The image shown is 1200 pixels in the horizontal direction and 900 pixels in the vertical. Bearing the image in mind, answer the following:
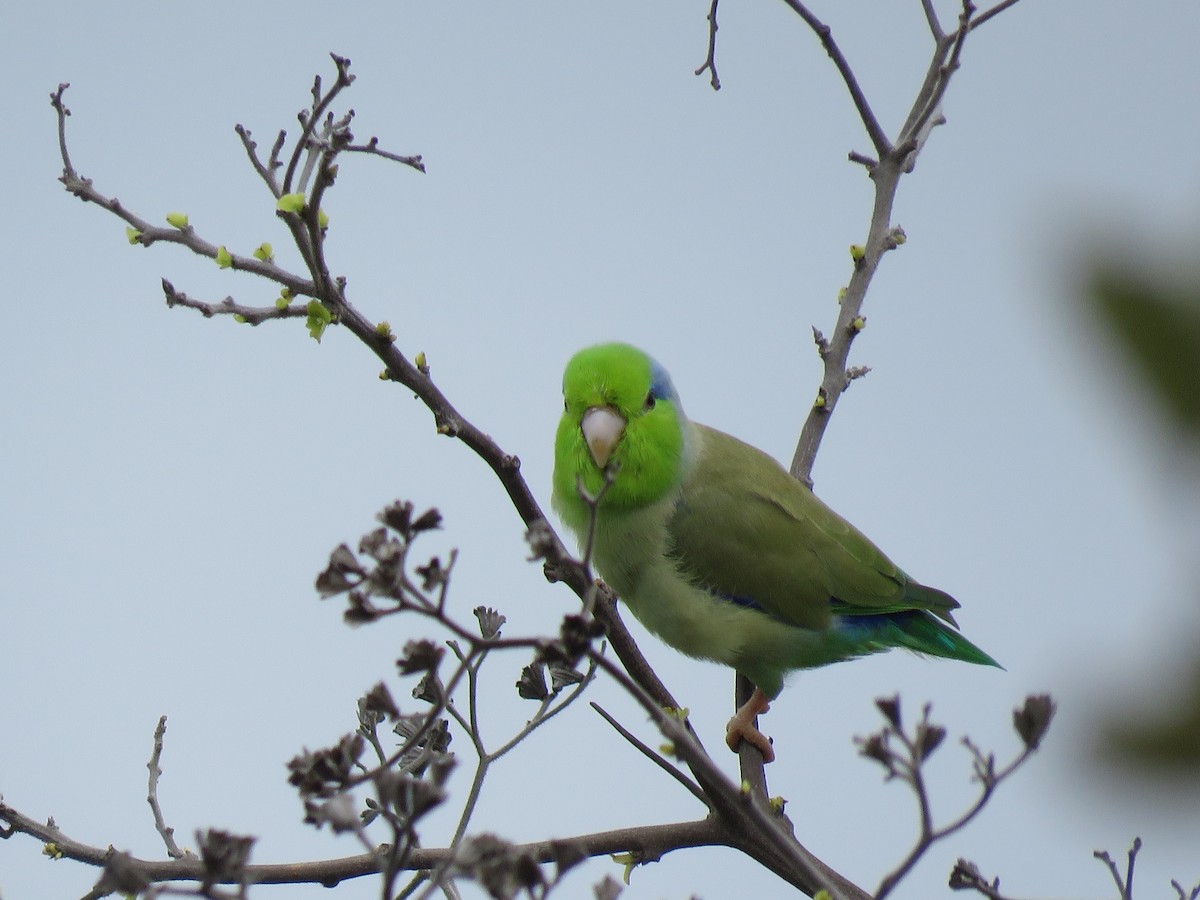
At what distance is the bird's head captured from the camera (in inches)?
157

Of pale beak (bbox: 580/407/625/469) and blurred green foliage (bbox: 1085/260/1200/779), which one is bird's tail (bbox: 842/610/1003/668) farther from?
blurred green foliage (bbox: 1085/260/1200/779)

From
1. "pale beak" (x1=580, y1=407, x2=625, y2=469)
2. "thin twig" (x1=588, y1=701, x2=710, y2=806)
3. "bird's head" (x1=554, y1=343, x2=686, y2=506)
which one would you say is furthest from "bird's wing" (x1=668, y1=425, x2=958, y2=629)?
"thin twig" (x1=588, y1=701, x2=710, y2=806)

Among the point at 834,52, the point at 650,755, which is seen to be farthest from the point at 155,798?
the point at 834,52

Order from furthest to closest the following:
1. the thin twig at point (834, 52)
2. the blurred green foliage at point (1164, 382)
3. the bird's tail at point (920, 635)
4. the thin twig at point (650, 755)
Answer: the bird's tail at point (920, 635) < the thin twig at point (834, 52) < the thin twig at point (650, 755) < the blurred green foliage at point (1164, 382)

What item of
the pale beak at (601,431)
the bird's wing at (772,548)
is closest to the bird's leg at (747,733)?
the bird's wing at (772,548)

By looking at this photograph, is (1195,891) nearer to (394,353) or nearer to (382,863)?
(382,863)

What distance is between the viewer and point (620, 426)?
13.2ft

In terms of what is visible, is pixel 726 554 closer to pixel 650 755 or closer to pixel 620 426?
pixel 620 426

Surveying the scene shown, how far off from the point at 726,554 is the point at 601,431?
0.77 m

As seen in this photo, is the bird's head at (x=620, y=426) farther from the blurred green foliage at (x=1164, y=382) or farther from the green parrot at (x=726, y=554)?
the blurred green foliage at (x=1164, y=382)

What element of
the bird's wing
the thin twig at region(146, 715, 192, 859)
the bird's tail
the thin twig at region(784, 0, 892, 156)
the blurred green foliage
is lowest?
the blurred green foliage

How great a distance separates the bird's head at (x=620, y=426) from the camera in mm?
3996

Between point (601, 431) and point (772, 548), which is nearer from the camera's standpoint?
point (601, 431)

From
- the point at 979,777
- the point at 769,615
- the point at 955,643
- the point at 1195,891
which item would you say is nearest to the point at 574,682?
the point at 979,777
